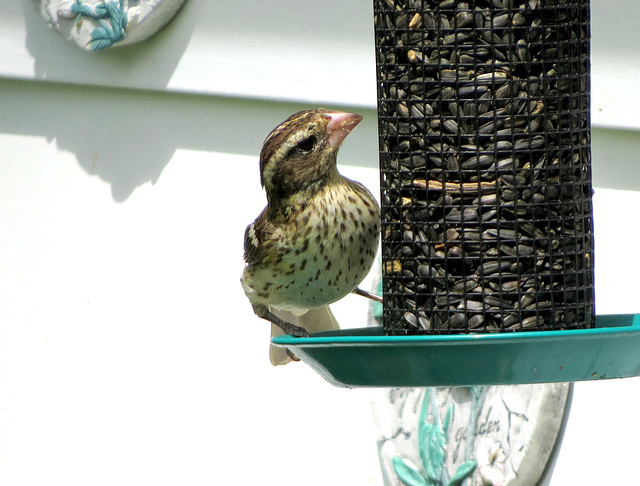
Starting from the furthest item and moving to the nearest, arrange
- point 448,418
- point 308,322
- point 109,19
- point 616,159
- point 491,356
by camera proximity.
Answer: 1. point 109,19
2. point 448,418
3. point 616,159
4. point 308,322
5. point 491,356

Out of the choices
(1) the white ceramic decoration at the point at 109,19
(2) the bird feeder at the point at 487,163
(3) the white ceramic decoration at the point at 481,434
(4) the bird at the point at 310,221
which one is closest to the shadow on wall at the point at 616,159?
(3) the white ceramic decoration at the point at 481,434

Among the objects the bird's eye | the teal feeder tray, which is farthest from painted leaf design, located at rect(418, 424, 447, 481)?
the teal feeder tray

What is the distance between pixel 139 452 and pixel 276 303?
181cm

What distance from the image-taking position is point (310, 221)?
2.69 metres

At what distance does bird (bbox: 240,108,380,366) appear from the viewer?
2633 millimetres

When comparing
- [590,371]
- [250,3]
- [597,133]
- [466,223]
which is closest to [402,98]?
[466,223]

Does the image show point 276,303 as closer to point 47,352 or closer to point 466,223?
point 466,223

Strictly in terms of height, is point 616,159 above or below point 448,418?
above

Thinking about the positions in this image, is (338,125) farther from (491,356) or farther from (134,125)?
(134,125)

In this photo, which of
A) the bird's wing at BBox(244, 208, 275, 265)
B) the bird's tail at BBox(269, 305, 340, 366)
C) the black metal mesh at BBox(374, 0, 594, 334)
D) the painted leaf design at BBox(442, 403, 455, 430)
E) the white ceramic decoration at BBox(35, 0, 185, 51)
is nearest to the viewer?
the black metal mesh at BBox(374, 0, 594, 334)

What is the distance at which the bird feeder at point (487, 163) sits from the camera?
2094mm

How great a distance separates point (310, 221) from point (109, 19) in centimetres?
185

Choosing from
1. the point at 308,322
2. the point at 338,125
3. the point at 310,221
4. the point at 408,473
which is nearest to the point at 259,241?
the point at 310,221

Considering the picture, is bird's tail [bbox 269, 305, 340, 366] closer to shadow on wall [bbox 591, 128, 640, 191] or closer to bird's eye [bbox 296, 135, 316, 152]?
bird's eye [bbox 296, 135, 316, 152]
